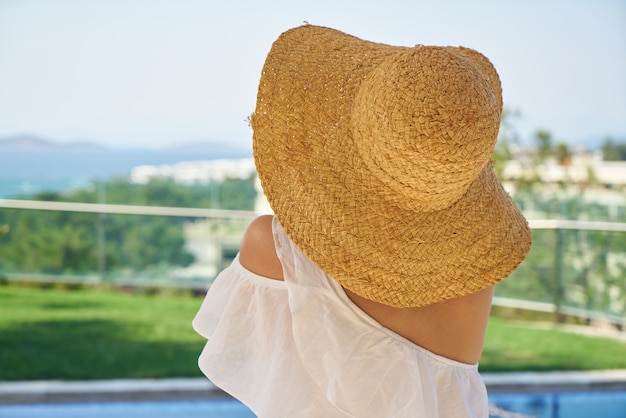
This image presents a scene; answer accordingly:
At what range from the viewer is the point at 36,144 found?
37594 mm

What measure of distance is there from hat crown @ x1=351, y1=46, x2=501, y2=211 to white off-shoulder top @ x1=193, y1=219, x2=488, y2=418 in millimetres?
213

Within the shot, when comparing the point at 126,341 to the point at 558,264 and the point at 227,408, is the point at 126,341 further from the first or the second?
the point at 558,264

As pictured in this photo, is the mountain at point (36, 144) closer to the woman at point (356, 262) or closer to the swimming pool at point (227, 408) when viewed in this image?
the swimming pool at point (227, 408)

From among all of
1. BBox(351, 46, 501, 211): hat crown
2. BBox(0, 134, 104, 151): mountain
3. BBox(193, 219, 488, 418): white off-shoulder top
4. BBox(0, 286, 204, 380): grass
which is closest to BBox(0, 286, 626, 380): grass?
BBox(0, 286, 204, 380): grass

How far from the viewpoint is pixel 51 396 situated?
4555 mm

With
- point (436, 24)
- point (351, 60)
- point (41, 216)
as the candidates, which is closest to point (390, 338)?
point (351, 60)

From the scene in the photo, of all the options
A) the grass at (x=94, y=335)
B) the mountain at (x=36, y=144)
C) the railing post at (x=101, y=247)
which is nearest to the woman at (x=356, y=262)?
the grass at (x=94, y=335)

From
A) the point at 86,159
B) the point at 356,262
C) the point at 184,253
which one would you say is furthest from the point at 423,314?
the point at 86,159

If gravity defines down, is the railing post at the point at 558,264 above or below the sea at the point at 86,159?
above

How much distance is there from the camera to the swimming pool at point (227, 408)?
14.5 ft

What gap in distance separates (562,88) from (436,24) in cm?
520

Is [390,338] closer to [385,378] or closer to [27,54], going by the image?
[385,378]

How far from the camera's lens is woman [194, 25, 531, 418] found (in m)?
1.14

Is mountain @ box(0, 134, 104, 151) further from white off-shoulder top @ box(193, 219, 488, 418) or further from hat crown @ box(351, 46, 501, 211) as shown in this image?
hat crown @ box(351, 46, 501, 211)
